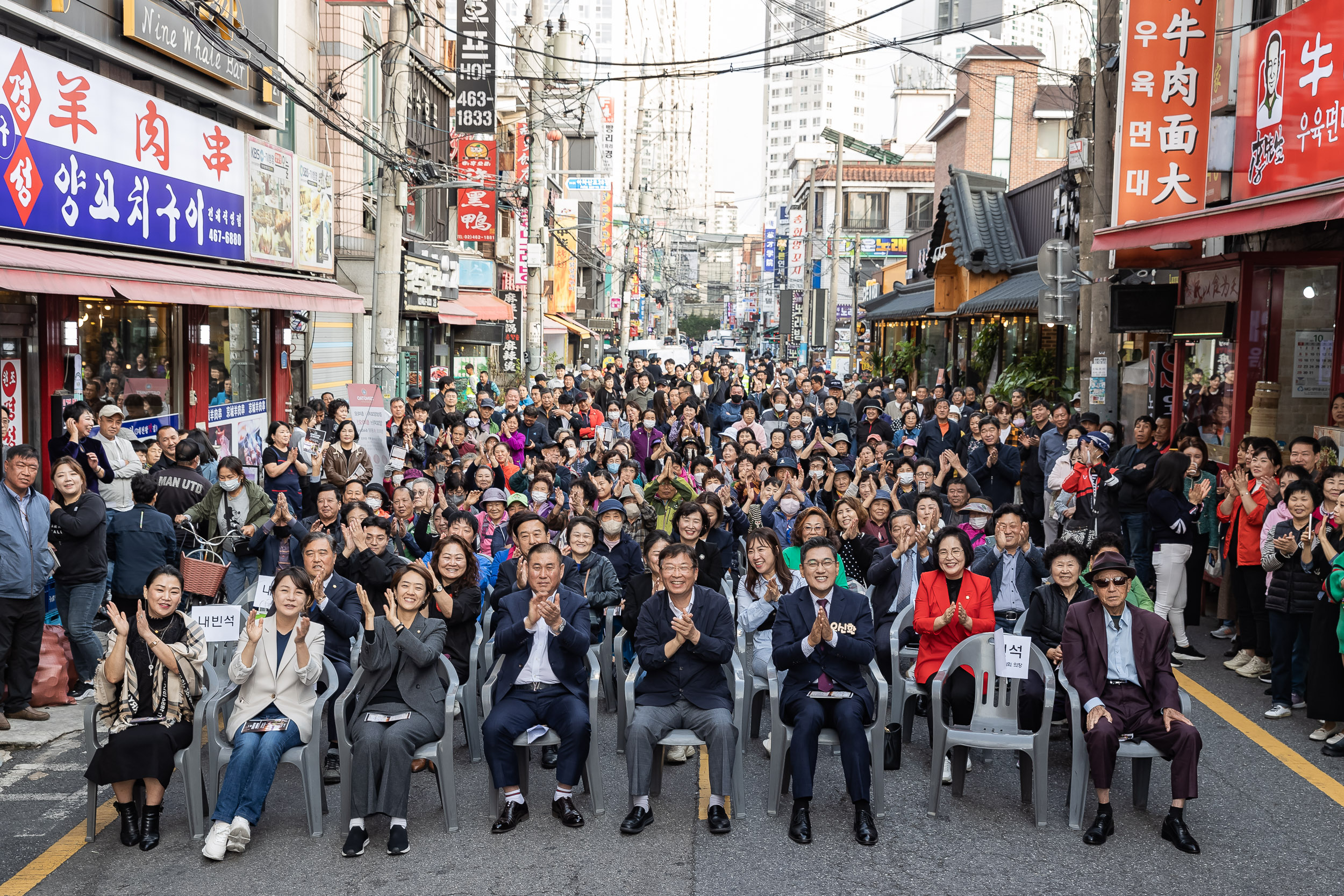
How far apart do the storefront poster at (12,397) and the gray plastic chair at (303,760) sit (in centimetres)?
611

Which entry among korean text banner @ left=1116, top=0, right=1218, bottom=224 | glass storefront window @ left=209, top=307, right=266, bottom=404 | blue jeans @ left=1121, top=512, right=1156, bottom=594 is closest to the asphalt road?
blue jeans @ left=1121, top=512, right=1156, bottom=594

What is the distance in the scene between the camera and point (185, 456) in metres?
9.66

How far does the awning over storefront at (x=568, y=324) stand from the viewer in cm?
4212

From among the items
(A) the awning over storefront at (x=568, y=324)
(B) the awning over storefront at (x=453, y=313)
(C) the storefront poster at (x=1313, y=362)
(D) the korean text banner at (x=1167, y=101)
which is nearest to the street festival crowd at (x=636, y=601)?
(C) the storefront poster at (x=1313, y=362)

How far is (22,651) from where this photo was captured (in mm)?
7652

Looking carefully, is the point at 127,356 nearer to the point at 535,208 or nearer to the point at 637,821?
the point at 637,821

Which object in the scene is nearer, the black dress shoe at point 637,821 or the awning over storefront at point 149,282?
the black dress shoe at point 637,821

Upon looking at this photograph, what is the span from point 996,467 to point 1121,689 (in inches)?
268

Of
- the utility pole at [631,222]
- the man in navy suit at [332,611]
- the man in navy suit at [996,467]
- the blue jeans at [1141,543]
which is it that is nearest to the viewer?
the man in navy suit at [332,611]

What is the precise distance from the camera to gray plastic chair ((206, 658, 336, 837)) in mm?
6059

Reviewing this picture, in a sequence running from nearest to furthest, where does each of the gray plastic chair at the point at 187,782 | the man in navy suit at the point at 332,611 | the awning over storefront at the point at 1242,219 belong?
1. the gray plastic chair at the point at 187,782
2. the man in navy suit at the point at 332,611
3. the awning over storefront at the point at 1242,219

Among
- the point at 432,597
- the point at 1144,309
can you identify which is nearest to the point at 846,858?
the point at 432,597

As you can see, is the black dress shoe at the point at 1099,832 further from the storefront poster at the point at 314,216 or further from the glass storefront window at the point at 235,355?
the storefront poster at the point at 314,216

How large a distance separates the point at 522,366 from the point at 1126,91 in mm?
17152
